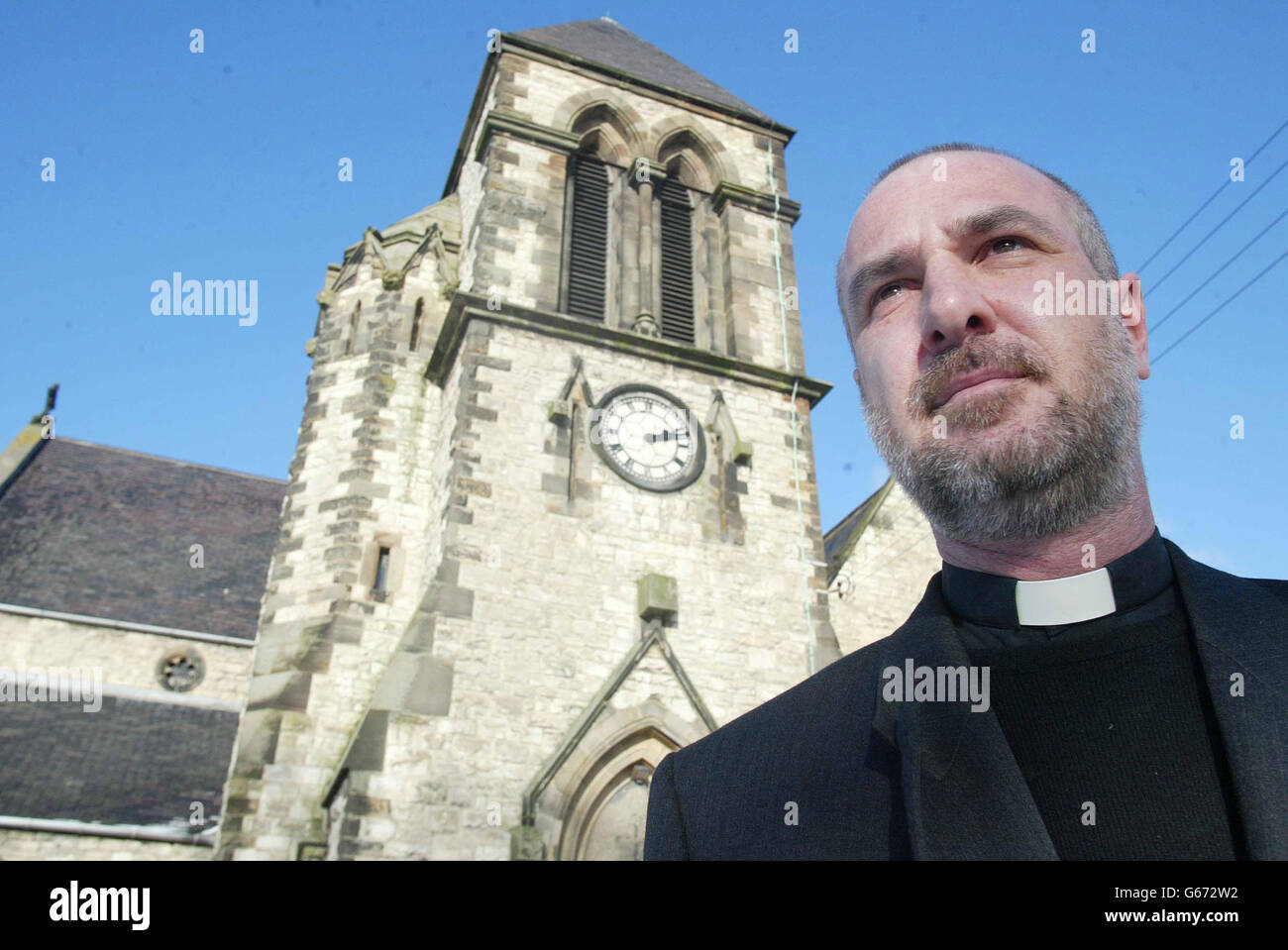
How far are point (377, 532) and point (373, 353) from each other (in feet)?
9.54

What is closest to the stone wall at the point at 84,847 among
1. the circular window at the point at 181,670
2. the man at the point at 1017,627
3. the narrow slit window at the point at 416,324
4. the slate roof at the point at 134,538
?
the circular window at the point at 181,670

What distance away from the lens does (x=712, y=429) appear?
1288cm

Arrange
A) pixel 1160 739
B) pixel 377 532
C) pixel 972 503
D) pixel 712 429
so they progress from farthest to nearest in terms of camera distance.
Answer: pixel 712 429 < pixel 377 532 < pixel 972 503 < pixel 1160 739

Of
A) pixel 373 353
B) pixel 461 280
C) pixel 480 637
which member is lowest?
pixel 480 637

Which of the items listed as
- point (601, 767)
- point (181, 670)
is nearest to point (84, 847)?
point (181, 670)

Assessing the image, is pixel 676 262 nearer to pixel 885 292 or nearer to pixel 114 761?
pixel 114 761

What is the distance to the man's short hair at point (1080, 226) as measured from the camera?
1774 mm

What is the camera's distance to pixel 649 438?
12.4m

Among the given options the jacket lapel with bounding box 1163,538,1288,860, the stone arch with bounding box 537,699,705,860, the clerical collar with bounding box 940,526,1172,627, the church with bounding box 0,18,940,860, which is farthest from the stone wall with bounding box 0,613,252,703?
the jacket lapel with bounding box 1163,538,1288,860

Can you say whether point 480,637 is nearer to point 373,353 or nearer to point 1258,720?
point 373,353

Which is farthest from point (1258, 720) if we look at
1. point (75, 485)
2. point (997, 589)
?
point (75, 485)

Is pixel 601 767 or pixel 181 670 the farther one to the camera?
pixel 181 670

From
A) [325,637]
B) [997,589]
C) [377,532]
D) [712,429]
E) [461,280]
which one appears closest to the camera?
[997,589]

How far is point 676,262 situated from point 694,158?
250 cm
